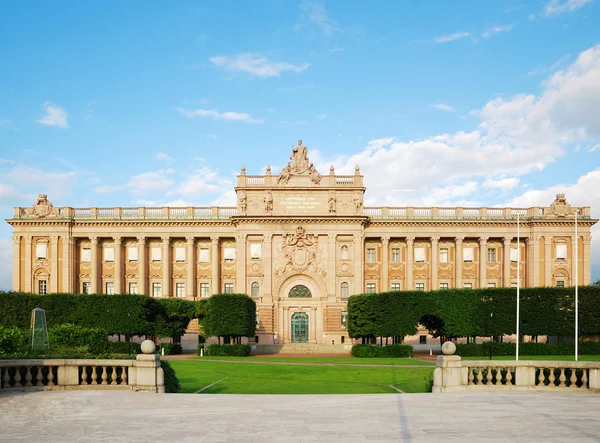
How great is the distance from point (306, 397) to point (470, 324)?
4016 cm

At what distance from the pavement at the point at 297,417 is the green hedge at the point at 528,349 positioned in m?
33.7

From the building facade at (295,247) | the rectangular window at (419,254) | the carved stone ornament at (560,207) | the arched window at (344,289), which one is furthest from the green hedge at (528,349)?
the carved stone ornament at (560,207)

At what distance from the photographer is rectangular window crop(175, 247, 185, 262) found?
76000 mm

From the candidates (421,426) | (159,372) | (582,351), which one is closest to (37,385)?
(159,372)

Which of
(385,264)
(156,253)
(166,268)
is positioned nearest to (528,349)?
(385,264)

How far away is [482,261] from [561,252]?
11.0 metres

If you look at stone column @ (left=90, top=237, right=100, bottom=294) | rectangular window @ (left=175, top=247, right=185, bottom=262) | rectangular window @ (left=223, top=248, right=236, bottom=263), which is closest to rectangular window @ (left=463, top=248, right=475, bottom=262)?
→ rectangular window @ (left=223, top=248, right=236, bottom=263)

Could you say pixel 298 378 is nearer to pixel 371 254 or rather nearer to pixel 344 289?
pixel 344 289

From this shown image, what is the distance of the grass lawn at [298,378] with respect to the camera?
89.5 feet

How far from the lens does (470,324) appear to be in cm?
5469

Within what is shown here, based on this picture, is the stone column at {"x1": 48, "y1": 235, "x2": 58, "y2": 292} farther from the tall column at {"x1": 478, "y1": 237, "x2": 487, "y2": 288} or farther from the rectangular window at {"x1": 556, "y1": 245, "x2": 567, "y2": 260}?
the rectangular window at {"x1": 556, "y1": 245, "x2": 567, "y2": 260}

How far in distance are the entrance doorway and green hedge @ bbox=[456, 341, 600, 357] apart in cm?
2351

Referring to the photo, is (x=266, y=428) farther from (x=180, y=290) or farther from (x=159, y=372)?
(x=180, y=290)

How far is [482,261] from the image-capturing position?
245 ft
